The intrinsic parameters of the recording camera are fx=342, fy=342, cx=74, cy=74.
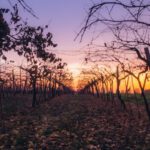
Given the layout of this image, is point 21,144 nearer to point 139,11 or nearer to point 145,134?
point 145,134

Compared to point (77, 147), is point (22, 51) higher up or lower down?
higher up

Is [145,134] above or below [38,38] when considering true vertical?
below

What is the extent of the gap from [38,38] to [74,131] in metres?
5.87

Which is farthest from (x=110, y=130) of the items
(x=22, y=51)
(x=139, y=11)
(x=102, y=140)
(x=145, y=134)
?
(x=139, y=11)

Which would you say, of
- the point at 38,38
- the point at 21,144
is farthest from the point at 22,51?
the point at 21,144

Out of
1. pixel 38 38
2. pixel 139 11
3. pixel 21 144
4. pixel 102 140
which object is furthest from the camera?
pixel 102 140

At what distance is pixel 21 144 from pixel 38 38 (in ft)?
13.3

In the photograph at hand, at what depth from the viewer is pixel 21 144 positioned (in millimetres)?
12422

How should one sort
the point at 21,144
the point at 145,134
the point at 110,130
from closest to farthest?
the point at 21,144, the point at 145,134, the point at 110,130

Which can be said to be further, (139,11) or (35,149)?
(35,149)

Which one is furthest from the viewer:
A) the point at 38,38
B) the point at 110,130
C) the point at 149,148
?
the point at 110,130

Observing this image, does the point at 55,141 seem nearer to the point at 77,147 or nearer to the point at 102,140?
the point at 77,147

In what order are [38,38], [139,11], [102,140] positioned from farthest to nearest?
[102,140] → [38,38] → [139,11]

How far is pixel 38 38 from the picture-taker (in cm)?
1091
